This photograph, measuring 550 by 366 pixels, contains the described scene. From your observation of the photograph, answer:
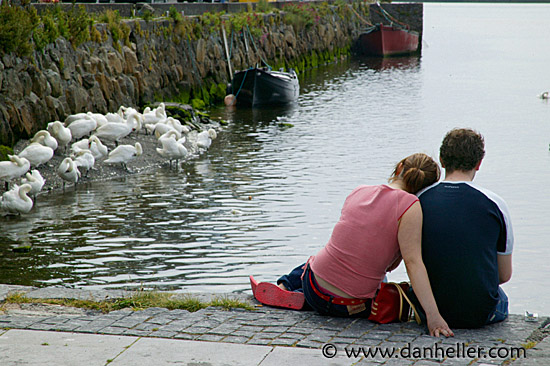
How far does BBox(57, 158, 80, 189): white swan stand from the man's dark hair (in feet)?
27.1

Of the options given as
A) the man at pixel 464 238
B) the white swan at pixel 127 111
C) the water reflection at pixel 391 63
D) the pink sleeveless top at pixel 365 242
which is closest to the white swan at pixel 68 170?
the white swan at pixel 127 111

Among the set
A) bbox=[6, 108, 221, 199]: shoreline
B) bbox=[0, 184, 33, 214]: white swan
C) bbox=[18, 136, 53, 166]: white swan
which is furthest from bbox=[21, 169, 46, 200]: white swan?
bbox=[18, 136, 53, 166]: white swan

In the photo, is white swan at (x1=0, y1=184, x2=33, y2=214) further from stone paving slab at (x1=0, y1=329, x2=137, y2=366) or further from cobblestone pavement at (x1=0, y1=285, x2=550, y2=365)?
stone paving slab at (x1=0, y1=329, x2=137, y2=366)

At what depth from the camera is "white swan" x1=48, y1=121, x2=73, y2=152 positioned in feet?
41.7

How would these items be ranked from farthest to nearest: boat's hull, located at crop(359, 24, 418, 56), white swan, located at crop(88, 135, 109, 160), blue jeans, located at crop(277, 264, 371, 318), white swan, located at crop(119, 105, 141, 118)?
boat's hull, located at crop(359, 24, 418, 56)
white swan, located at crop(119, 105, 141, 118)
white swan, located at crop(88, 135, 109, 160)
blue jeans, located at crop(277, 264, 371, 318)

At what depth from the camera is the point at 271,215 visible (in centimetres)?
1021

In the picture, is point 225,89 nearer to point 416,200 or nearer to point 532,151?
point 532,151

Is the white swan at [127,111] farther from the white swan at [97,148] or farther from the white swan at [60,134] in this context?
the white swan at [60,134]

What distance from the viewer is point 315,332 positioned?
14.7ft

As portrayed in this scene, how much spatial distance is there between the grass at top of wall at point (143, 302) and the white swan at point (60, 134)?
25.2 ft

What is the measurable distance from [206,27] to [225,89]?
2250 millimetres

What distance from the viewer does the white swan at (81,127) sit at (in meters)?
13.4

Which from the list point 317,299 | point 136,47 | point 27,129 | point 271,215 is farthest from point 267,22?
point 317,299

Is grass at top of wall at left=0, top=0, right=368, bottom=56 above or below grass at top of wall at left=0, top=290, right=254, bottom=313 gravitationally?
above
